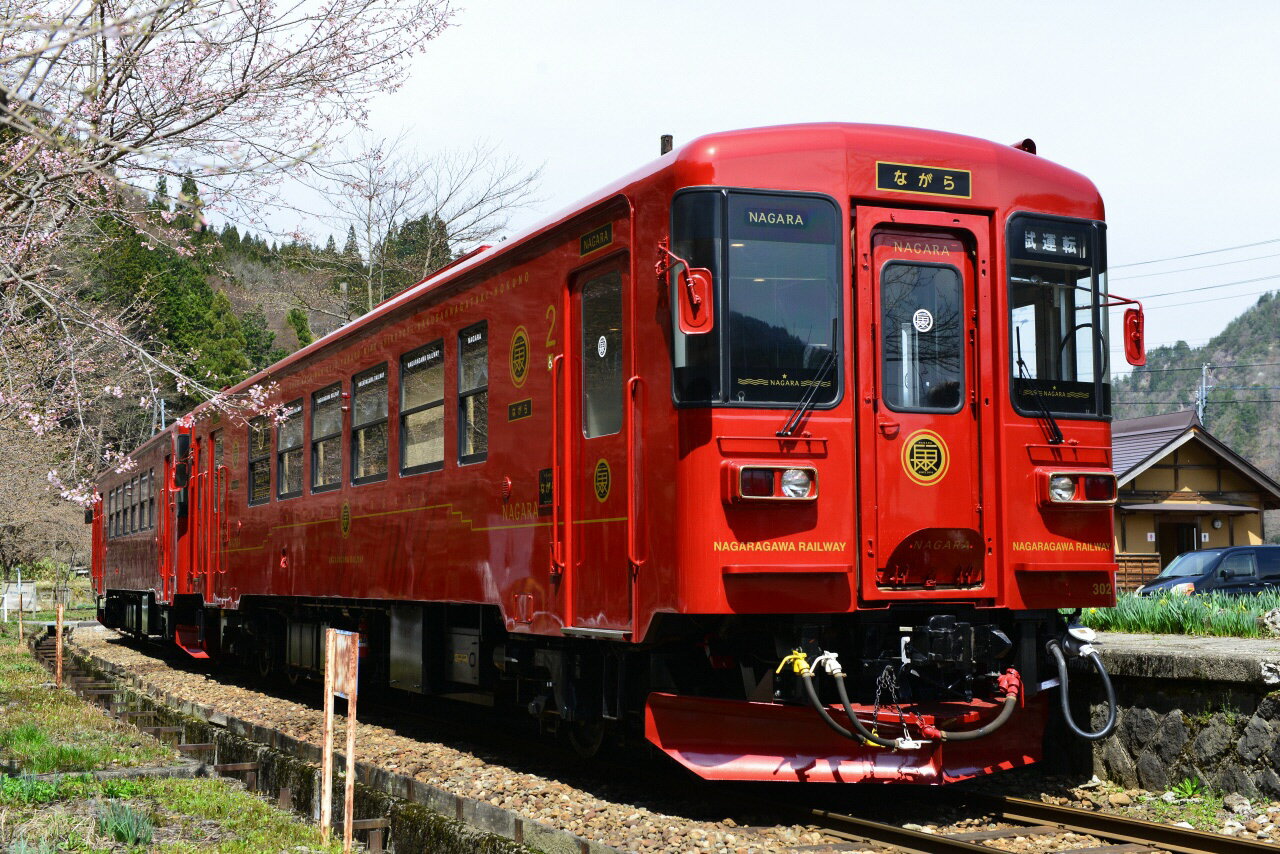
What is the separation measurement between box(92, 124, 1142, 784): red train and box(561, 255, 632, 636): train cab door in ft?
0.06

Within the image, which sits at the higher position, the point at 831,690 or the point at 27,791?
the point at 831,690

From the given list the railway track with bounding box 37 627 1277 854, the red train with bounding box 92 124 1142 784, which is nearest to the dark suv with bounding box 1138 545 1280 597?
the red train with bounding box 92 124 1142 784

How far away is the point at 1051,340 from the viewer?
729 cm

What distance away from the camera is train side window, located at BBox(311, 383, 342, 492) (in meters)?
11.7

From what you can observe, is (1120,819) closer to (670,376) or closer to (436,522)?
(670,376)

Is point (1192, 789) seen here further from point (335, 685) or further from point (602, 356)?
point (335, 685)

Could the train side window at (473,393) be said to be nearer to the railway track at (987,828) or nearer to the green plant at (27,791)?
the railway track at (987,828)

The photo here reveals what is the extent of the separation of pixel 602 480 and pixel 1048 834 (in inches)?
Result: 113

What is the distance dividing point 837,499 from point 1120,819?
1.99m

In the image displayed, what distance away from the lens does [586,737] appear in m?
8.29

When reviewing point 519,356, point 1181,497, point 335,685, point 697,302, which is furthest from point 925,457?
point 1181,497

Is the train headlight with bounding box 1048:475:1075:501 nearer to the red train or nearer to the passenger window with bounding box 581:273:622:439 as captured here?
the red train

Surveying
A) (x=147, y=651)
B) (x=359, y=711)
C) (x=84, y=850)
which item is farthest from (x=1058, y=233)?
(x=147, y=651)

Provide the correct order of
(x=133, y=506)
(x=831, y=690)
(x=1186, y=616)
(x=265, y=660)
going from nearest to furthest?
(x=831, y=690), (x=1186, y=616), (x=265, y=660), (x=133, y=506)
